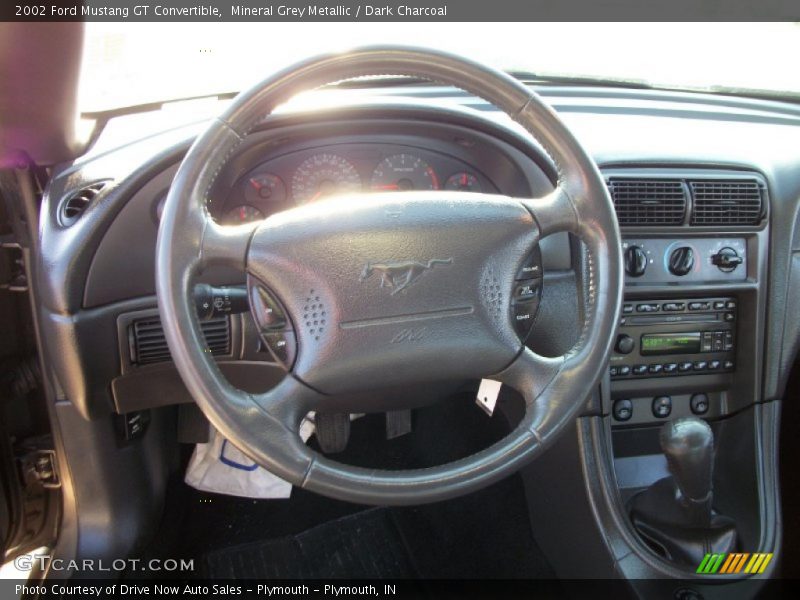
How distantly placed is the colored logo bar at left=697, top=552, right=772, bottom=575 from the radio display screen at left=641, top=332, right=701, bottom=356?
512 mm

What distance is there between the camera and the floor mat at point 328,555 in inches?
80.0

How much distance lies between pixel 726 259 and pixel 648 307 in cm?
24

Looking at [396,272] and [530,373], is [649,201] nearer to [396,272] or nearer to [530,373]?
[530,373]

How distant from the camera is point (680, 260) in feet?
5.78

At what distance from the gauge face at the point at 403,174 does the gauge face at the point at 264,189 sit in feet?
0.68

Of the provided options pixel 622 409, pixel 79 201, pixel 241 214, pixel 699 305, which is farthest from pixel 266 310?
pixel 699 305

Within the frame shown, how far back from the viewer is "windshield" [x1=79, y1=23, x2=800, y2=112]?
1.69m

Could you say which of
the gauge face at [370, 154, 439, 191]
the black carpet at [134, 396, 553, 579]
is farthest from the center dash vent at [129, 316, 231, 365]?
the black carpet at [134, 396, 553, 579]

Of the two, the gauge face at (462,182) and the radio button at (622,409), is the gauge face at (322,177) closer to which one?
the gauge face at (462,182)

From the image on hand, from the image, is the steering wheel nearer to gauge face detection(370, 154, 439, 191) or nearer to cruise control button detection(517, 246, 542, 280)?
cruise control button detection(517, 246, 542, 280)

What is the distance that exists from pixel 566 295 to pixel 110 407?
108cm

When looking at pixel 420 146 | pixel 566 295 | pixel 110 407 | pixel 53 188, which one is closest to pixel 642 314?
pixel 566 295

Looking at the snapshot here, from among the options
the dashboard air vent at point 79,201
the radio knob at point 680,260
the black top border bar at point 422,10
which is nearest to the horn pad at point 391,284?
the dashboard air vent at point 79,201

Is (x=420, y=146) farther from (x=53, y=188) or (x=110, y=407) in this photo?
(x=110, y=407)
